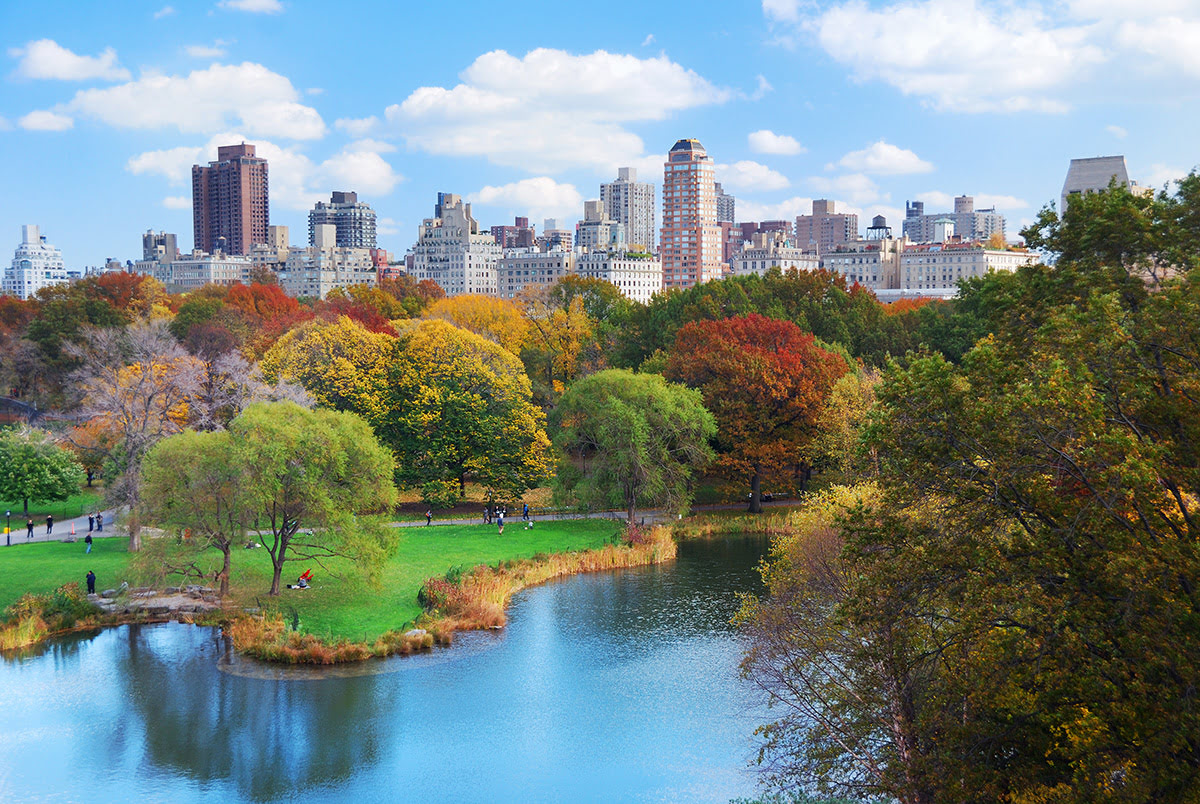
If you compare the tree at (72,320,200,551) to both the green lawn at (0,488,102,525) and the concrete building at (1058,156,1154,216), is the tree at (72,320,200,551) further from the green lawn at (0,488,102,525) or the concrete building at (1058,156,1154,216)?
the concrete building at (1058,156,1154,216)

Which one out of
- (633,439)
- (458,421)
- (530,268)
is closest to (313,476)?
(633,439)

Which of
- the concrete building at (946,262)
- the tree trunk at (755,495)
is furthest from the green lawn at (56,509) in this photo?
the concrete building at (946,262)

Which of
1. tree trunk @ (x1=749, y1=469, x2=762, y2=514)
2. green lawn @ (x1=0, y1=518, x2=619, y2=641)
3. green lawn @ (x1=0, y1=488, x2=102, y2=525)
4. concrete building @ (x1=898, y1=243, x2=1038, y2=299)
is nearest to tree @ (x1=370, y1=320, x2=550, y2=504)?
green lawn @ (x1=0, y1=518, x2=619, y2=641)

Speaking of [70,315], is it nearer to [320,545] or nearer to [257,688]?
[320,545]

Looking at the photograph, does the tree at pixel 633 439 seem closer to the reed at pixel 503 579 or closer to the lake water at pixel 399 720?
the reed at pixel 503 579

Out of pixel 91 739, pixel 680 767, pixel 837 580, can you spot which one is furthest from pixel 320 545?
pixel 837 580

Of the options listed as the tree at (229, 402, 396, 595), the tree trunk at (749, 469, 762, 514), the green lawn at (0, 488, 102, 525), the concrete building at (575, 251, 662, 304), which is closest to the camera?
the tree at (229, 402, 396, 595)

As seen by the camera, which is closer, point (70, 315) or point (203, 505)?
point (203, 505)
